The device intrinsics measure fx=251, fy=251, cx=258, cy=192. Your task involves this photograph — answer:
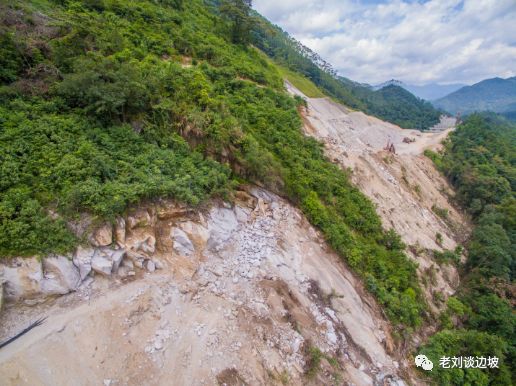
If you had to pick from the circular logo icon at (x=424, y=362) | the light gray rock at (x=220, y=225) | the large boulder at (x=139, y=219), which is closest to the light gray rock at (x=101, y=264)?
the large boulder at (x=139, y=219)

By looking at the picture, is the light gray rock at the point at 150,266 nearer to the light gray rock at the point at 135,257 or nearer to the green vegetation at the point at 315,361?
the light gray rock at the point at 135,257

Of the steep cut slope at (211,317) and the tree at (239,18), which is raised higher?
the tree at (239,18)

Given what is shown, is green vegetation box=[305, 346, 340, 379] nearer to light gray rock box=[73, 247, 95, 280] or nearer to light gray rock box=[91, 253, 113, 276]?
light gray rock box=[91, 253, 113, 276]

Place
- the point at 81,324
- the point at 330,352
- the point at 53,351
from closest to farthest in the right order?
1. the point at 53,351
2. the point at 81,324
3. the point at 330,352

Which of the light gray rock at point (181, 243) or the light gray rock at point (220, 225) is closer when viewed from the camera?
the light gray rock at point (181, 243)

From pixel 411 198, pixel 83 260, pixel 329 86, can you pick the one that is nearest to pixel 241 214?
pixel 83 260

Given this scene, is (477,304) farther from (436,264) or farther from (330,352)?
(330,352)

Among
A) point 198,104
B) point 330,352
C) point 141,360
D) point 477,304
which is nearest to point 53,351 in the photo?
point 141,360
